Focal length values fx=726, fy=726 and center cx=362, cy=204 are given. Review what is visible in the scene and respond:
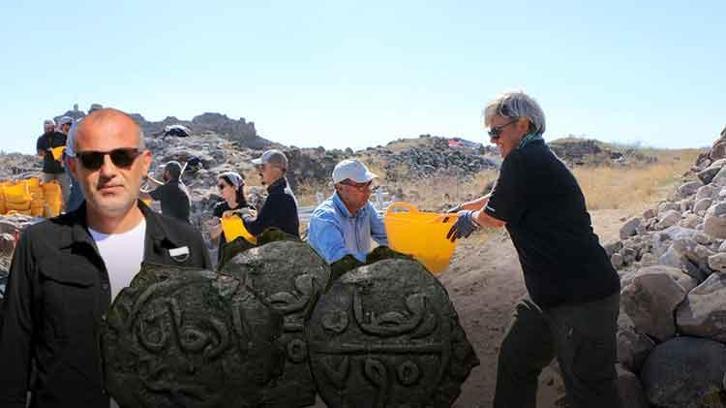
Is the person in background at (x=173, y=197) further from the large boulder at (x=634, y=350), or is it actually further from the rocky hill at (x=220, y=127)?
the rocky hill at (x=220, y=127)

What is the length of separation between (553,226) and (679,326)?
169 cm

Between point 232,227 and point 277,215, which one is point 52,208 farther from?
point 277,215

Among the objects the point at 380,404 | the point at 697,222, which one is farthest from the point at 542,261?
the point at 697,222

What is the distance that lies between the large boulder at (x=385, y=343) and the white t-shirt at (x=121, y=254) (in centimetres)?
58

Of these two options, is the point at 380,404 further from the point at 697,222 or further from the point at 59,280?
the point at 697,222

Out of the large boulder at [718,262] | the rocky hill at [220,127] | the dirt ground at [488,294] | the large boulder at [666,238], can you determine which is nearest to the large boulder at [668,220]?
the large boulder at [666,238]

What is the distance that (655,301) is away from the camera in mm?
4461

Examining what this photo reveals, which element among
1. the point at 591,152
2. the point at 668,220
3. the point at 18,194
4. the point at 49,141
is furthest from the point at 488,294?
the point at 591,152

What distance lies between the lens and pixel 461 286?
8164 millimetres

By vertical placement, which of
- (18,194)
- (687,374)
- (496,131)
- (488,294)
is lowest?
(488,294)

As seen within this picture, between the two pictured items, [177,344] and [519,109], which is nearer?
[177,344]

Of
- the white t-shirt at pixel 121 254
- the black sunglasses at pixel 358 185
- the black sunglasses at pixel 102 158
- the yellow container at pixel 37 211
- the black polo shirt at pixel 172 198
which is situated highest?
the black sunglasses at pixel 102 158

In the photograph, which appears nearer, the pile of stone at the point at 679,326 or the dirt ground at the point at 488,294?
the pile of stone at the point at 679,326

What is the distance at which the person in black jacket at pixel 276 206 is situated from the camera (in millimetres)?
4711
